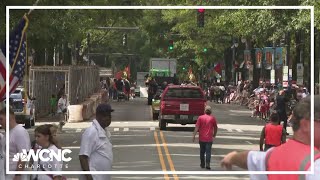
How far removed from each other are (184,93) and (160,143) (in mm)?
6169

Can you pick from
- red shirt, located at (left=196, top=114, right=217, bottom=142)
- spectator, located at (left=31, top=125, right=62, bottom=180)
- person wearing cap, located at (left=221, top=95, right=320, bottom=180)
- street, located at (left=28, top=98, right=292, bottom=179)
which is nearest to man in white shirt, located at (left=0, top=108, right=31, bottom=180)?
spectator, located at (left=31, top=125, right=62, bottom=180)

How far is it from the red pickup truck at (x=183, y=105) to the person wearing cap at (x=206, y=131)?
12527mm

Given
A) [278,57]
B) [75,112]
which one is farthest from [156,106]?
[278,57]

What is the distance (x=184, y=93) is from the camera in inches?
1324

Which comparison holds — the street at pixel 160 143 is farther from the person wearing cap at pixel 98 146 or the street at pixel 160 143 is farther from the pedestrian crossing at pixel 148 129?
the person wearing cap at pixel 98 146

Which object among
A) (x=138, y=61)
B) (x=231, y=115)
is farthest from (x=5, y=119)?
(x=138, y=61)

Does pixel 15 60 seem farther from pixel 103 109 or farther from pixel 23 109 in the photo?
pixel 23 109

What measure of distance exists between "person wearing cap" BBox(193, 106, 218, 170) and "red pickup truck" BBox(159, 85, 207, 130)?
12527mm

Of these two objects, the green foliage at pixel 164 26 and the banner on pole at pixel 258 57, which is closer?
the green foliage at pixel 164 26

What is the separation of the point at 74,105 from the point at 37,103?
3104 mm

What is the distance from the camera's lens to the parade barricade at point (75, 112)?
39.4 m

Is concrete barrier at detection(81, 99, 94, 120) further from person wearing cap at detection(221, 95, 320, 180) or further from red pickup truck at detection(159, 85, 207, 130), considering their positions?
person wearing cap at detection(221, 95, 320, 180)

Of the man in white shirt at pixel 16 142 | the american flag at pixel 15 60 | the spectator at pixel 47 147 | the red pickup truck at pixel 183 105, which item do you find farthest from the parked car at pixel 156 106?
the spectator at pixel 47 147

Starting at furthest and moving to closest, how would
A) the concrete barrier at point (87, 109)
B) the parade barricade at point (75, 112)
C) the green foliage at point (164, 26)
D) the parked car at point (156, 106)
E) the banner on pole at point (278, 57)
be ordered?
the banner on pole at point (278, 57), the parked car at point (156, 106), the concrete barrier at point (87, 109), the parade barricade at point (75, 112), the green foliage at point (164, 26)
